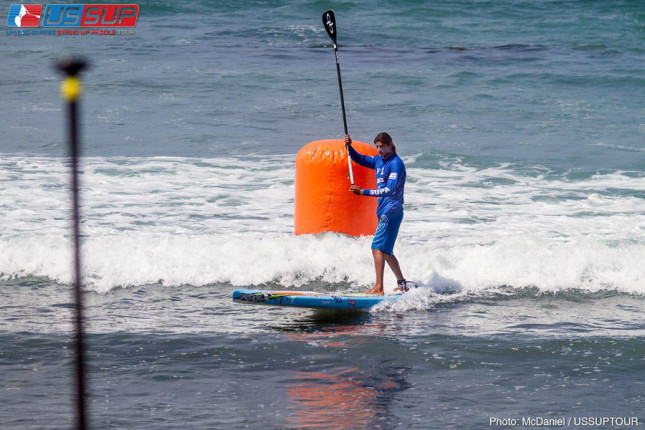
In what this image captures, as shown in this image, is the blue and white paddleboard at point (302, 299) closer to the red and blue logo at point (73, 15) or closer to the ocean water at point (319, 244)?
the ocean water at point (319, 244)

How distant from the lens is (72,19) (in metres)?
32.2

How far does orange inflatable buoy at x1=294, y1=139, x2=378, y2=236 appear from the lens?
940 cm

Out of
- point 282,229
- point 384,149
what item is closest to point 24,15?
point 282,229

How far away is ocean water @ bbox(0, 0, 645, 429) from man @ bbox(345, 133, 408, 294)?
0.41 m

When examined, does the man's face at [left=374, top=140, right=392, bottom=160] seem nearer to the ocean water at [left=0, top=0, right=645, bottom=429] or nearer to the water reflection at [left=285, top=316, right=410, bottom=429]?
the ocean water at [left=0, top=0, right=645, bottom=429]

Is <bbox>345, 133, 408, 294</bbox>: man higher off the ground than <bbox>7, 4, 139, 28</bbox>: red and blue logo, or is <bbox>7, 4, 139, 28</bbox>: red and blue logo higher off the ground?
<bbox>7, 4, 139, 28</bbox>: red and blue logo

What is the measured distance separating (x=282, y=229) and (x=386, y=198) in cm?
312

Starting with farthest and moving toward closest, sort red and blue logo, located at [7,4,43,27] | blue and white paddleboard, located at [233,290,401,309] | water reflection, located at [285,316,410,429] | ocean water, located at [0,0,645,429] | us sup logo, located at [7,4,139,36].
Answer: red and blue logo, located at [7,4,43,27], us sup logo, located at [7,4,139,36], blue and white paddleboard, located at [233,290,401,309], ocean water, located at [0,0,645,429], water reflection, located at [285,316,410,429]

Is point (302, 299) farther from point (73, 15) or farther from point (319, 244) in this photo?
point (73, 15)

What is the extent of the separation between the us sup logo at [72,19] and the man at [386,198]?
22673 mm

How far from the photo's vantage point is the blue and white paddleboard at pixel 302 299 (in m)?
8.16

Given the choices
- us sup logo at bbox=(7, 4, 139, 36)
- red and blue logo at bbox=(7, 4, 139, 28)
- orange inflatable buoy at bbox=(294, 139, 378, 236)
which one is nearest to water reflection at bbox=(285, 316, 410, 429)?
orange inflatable buoy at bbox=(294, 139, 378, 236)

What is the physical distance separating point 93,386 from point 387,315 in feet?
9.58

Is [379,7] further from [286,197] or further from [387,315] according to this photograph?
[387,315]
